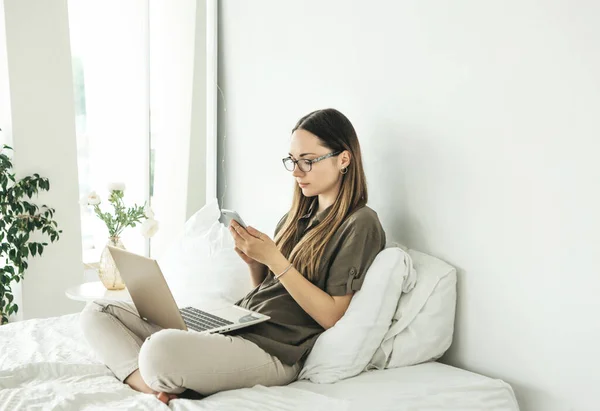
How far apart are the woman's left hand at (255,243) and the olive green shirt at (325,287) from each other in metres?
0.14

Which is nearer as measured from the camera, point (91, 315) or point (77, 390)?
point (77, 390)

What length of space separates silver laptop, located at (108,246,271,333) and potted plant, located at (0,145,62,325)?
3.94 ft

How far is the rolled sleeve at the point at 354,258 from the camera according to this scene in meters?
1.58

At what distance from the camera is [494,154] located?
4.88ft

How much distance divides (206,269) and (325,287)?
523 millimetres

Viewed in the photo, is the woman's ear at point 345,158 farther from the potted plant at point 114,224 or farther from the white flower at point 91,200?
the white flower at point 91,200

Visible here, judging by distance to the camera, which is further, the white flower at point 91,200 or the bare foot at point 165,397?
the white flower at point 91,200

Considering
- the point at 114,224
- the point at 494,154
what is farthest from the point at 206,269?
the point at 494,154

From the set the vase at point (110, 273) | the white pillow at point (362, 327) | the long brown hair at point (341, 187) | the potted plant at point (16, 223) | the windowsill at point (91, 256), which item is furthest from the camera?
the windowsill at point (91, 256)

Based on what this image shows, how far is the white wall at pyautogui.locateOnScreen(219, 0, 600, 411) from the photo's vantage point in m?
1.30

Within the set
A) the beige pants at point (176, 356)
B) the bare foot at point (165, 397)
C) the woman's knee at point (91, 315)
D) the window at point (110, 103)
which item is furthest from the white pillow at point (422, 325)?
the window at point (110, 103)

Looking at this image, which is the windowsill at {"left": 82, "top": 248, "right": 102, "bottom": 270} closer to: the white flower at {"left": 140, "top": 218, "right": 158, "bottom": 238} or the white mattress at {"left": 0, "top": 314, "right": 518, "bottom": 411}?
the white flower at {"left": 140, "top": 218, "right": 158, "bottom": 238}

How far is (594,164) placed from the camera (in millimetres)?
1265

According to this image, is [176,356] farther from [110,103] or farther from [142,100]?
[110,103]
